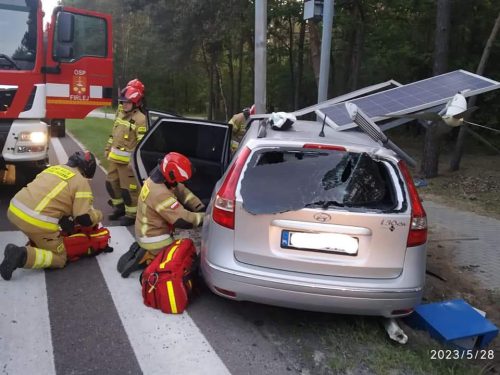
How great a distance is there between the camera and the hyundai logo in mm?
3256

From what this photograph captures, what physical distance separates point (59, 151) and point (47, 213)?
9257 millimetres

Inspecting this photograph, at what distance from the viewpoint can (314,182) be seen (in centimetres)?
342

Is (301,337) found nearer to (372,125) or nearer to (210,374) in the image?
(210,374)

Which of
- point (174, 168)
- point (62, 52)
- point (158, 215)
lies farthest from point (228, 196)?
point (62, 52)

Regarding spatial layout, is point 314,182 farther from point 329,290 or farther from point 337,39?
point 337,39

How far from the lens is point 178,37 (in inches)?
890

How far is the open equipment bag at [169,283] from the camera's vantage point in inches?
150

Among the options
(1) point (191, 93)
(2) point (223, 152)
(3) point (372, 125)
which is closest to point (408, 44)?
(2) point (223, 152)

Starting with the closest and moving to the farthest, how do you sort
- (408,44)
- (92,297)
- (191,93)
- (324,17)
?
1. (92,297)
2. (324,17)
3. (408,44)
4. (191,93)

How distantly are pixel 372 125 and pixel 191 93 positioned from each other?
52.1 meters

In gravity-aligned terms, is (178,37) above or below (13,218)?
above

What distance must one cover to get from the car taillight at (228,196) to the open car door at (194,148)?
1883mm

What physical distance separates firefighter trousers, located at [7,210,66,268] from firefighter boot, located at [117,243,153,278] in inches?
21.7
